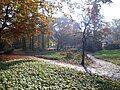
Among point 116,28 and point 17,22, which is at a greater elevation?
point 116,28

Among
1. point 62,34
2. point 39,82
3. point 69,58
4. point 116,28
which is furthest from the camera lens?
point 116,28

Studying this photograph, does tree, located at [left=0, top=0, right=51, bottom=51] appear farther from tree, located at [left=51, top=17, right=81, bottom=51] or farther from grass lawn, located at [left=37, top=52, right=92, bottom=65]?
tree, located at [left=51, top=17, right=81, bottom=51]

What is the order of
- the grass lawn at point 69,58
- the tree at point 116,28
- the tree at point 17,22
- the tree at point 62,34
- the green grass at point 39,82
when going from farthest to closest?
1. the tree at point 116,28
2. the tree at point 62,34
3. the grass lawn at point 69,58
4. the tree at point 17,22
5. the green grass at point 39,82

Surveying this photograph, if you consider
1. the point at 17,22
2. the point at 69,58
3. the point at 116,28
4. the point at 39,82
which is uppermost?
the point at 116,28

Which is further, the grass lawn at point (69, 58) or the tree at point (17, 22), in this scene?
the grass lawn at point (69, 58)

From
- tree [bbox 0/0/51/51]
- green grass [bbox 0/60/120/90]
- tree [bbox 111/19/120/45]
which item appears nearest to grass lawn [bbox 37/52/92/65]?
tree [bbox 0/0/51/51]

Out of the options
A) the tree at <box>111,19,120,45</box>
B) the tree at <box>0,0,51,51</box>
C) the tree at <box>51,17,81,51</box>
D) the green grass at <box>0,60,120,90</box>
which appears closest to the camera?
the green grass at <box>0,60,120,90</box>

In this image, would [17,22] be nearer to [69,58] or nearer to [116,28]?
[69,58]

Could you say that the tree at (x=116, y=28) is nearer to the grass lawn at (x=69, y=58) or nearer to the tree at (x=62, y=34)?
the tree at (x=62, y=34)

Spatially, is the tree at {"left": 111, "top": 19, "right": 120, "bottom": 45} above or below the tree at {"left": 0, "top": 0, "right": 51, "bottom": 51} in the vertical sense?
above

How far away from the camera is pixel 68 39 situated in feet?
218

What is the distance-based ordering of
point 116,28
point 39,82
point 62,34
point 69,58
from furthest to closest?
point 116,28 < point 62,34 < point 69,58 < point 39,82

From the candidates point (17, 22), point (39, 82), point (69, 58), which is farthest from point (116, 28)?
point (39, 82)

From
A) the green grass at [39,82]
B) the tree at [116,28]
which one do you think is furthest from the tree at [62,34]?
the green grass at [39,82]
